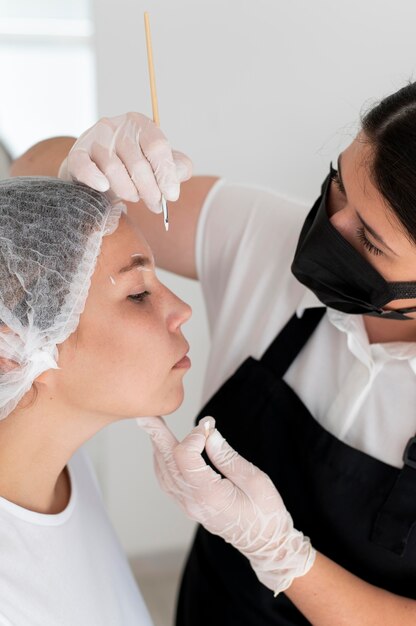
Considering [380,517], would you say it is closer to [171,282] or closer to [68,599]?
[68,599]

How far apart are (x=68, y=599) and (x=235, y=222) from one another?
31.9 inches

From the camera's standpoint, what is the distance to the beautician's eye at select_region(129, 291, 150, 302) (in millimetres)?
1340

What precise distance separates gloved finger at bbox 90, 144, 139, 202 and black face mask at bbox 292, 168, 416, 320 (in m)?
0.32

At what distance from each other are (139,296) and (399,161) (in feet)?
1.60

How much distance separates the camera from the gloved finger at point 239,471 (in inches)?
51.1

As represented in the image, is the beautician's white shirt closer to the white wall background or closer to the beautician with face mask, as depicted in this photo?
the beautician with face mask

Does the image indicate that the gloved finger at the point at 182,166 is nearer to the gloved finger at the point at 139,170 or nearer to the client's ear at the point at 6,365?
the gloved finger at the point at 139,170

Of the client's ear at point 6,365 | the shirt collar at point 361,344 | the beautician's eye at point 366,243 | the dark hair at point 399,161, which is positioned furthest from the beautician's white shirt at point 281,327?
the client's ear at point 6,365

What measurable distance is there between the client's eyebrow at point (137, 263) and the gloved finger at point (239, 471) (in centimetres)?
31

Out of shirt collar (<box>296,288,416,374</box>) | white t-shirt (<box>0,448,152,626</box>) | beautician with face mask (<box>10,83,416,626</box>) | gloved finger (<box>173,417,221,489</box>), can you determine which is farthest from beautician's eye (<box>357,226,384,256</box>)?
white t-shirt (<box>0,448,152,626</box>)

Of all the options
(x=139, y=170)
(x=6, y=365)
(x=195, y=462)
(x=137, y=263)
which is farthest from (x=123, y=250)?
(x=195, y=462)

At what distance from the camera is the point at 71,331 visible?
124 cm

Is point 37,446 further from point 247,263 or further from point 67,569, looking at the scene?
point 247,263

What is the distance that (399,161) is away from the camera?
123 cm
